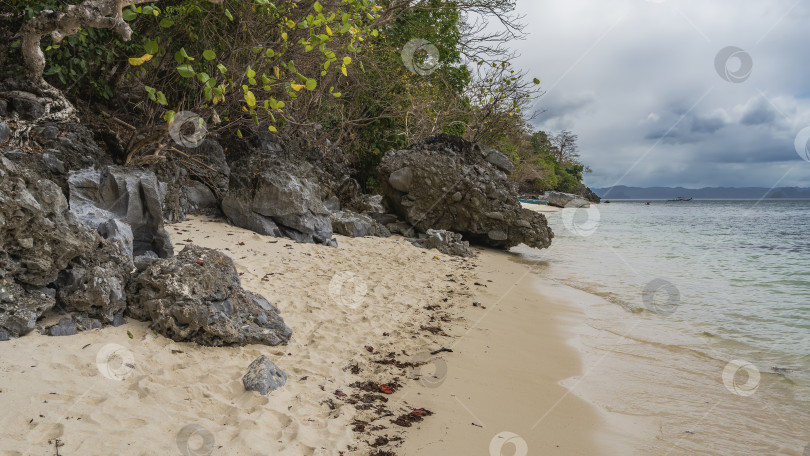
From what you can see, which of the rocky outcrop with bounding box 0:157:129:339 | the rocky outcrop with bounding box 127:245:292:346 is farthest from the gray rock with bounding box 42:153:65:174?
the rocky outcrop with bounding box 127:245:292:346

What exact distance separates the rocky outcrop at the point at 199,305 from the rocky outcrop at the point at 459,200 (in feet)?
25.0

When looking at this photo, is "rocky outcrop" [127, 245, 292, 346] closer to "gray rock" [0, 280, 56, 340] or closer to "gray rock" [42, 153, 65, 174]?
"gray rock" [0, 280, 56, 340]

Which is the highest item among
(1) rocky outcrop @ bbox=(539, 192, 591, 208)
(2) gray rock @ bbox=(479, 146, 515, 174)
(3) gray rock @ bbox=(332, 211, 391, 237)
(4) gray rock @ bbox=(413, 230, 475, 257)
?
(1) rocky outcrop @ bbox=(539, 192, 591, 208)

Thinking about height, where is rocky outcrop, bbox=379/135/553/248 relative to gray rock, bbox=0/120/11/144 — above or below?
above

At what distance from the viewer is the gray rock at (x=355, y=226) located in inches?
364

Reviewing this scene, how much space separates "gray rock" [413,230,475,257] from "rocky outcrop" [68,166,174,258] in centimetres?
560

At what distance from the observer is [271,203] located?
753 cm

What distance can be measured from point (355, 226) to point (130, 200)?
4.77m

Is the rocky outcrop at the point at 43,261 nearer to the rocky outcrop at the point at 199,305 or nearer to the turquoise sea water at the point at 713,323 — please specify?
the rocky outcrop at the point at 199,305

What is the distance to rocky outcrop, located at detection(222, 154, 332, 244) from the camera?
741cm

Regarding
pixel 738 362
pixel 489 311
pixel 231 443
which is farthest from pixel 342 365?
pixel 738 362

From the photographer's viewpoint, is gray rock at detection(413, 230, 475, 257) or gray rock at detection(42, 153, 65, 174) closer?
gray rock at detection(42, 153, 65, 174)

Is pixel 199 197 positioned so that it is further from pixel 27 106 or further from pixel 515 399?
Result: pixel 515 399

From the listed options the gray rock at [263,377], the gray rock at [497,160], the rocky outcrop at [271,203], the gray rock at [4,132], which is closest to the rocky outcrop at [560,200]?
the gray rock at [497,160]
